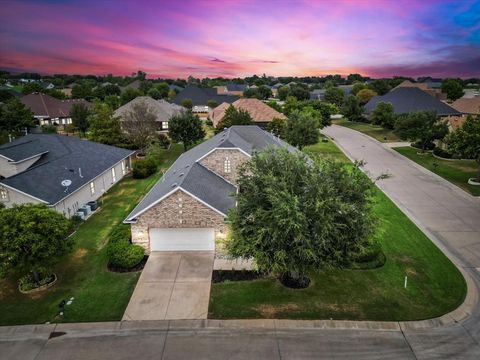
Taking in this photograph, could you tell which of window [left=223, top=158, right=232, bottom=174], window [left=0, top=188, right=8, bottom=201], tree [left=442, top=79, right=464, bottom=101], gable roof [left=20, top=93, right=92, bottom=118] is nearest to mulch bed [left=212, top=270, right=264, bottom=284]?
window [left=223, top=158, right=232, bottom=174]

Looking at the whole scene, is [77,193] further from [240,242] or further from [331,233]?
[331,233]

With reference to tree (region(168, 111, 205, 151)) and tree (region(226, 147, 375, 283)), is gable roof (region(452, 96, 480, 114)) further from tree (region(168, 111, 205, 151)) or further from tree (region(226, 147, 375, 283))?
tree (region(226, 147, 375, 283))

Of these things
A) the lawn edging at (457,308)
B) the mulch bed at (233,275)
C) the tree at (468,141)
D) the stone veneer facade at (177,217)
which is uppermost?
the tree at (468,141)

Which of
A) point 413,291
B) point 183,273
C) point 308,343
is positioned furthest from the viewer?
point 183,273

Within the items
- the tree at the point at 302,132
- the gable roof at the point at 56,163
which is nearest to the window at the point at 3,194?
the gable roof at the point at 56,163

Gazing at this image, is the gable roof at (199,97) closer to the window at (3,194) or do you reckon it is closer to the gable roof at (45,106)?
the gable roof at (45,106)

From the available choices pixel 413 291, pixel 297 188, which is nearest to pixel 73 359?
pixel 297 188
